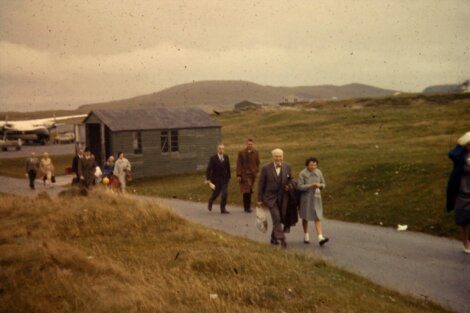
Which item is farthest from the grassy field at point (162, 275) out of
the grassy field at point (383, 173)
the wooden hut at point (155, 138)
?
the wooden hut at point (155, 138)

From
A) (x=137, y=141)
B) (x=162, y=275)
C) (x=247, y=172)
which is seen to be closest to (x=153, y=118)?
(x=137, y=141)

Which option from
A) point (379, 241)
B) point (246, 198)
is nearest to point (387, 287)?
point (379, 241)

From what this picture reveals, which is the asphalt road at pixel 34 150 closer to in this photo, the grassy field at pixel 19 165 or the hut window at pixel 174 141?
the grassy field at pixel 19 165

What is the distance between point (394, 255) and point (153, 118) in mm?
22450

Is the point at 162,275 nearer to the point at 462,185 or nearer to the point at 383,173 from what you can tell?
the point at 462,185

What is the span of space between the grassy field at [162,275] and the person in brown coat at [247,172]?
13.2 ft

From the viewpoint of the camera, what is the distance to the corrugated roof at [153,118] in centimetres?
2964

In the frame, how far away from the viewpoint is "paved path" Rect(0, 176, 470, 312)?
825cm

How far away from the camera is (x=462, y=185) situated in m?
10.4

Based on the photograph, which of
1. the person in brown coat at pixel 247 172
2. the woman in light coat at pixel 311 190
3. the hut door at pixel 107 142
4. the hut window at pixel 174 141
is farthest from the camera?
the hut window at pixel 174 141

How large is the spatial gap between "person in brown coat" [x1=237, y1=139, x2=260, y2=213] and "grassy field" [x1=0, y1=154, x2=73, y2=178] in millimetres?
21235

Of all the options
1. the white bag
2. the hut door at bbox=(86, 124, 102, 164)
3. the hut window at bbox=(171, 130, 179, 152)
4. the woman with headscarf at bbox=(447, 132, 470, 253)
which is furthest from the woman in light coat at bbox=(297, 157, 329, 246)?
the hut door at bbox=(86, 124, 102, 164)

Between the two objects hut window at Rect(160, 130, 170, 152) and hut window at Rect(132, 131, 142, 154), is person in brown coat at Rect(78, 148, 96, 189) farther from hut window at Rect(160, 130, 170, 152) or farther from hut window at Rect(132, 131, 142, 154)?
hut window at Rect(160, 130, 170, 152)

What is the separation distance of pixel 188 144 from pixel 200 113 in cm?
291
